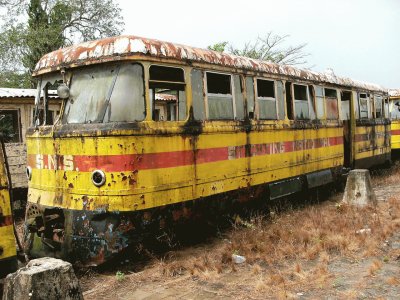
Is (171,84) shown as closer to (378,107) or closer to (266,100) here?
(266,100)

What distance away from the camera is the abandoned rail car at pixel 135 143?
5.22 meters

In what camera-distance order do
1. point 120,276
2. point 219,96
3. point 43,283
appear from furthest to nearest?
point 219,96
point 120,276
point 43,283

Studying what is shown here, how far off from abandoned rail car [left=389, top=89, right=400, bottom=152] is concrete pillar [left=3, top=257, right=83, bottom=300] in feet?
47.7

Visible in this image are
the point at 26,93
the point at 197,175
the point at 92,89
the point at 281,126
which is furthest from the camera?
the point at 26,93

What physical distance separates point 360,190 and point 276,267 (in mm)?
3768

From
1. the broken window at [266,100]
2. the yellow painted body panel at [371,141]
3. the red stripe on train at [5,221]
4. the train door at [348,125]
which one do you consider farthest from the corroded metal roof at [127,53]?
the yellow painted body panel at [371,141]

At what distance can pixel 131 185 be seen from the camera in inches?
204

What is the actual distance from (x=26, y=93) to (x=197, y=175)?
7632mm

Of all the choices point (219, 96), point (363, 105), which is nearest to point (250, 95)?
point (219, 96)

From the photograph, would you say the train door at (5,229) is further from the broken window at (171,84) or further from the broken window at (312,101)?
the broken window at (312,101)

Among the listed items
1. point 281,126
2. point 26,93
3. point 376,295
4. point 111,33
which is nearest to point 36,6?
point 111,33

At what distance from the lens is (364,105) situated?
468 inches

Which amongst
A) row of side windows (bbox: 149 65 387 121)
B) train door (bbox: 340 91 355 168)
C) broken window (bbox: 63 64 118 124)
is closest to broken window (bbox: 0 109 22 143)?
row of side windows (bbox: 149 65 387 121)

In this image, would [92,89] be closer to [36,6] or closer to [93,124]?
[93,124]
